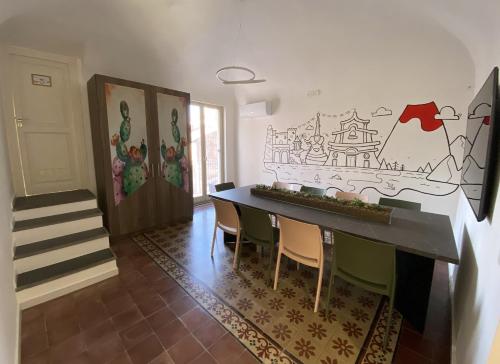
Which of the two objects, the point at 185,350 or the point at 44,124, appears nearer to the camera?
the point at 185,350

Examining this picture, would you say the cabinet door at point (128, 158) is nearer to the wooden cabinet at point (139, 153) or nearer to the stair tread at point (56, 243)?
the wooden cabinet at point (139, 153)

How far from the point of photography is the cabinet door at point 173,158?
362cm

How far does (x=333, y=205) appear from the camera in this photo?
2332mm

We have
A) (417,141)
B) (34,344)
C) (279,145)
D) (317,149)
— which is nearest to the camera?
(34,344)

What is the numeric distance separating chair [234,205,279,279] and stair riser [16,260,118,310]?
56.4 inches

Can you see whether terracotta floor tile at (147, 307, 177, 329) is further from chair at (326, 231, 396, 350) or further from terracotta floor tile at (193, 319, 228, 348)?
chair at (326, 231, 396, 350)

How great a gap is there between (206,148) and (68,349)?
14.1 ft

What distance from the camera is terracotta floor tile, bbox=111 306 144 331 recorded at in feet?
5.97

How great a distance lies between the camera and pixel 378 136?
136 inches

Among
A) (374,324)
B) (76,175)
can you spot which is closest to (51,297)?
(76,175)

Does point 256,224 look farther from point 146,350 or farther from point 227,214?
point 146,350

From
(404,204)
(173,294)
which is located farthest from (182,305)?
(404,204)

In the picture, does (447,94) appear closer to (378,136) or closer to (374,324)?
(378,136)

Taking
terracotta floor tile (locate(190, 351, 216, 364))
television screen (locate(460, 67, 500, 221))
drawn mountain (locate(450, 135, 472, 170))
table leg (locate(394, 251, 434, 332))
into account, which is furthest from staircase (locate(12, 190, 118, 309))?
drawn mountain (locate(450, 135, 472, 170))
